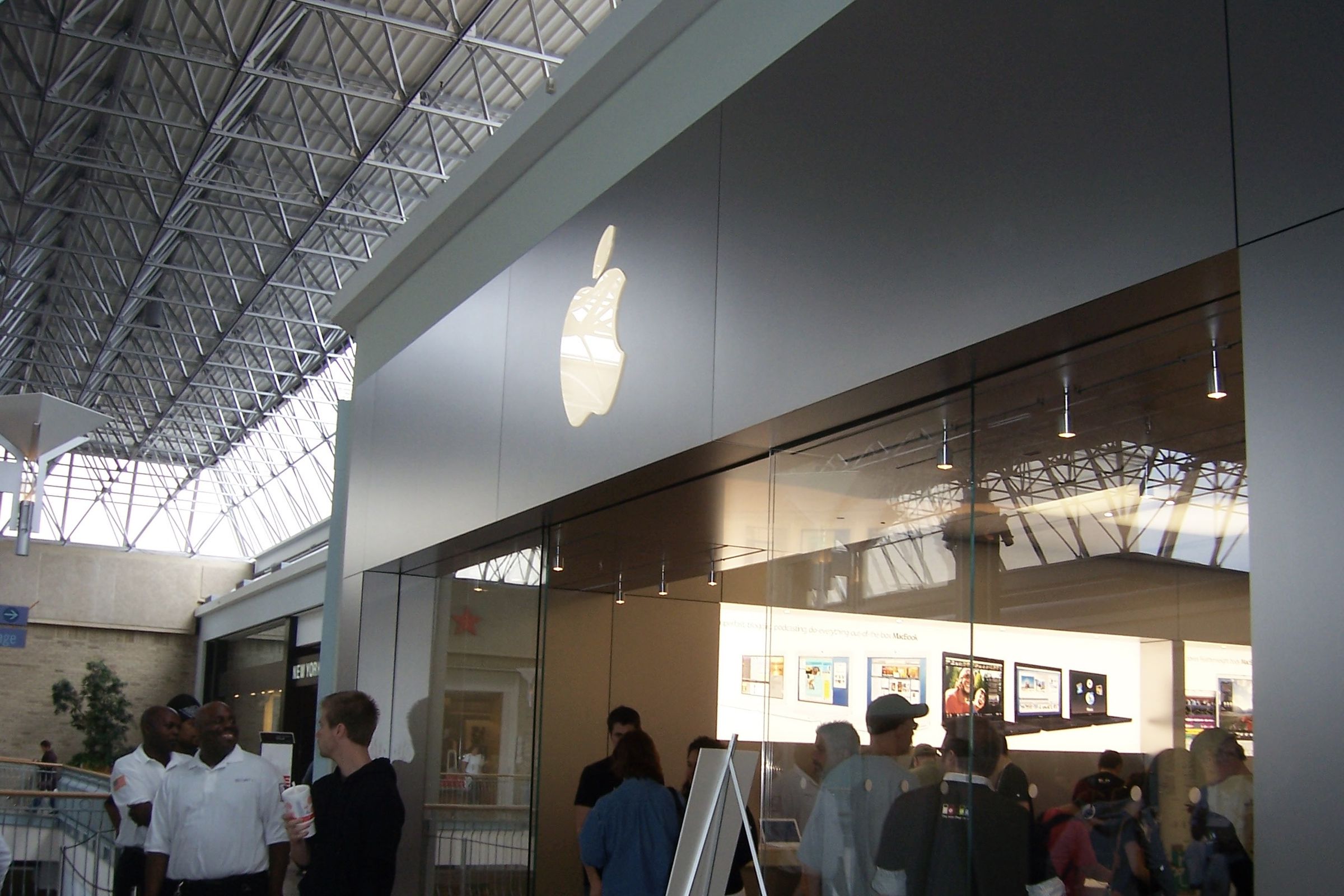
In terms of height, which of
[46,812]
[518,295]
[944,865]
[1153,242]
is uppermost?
[518,295]

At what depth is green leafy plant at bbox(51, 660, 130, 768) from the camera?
112ft

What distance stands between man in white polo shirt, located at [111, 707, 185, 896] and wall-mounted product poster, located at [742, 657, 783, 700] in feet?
11.3

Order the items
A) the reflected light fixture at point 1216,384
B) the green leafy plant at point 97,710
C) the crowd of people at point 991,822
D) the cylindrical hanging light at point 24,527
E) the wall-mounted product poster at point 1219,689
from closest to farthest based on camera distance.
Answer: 1. the reflected light fixture at point 1216,384
2. the wall-mounted product poster at point 1219,689
3. the crowd of people at point 991,822
4. the cylindrical hanging light at point 24,527
5. the green leafy plant at point 97,710

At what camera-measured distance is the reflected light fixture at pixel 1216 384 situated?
12.0 ft

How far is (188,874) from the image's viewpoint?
5.63 metres

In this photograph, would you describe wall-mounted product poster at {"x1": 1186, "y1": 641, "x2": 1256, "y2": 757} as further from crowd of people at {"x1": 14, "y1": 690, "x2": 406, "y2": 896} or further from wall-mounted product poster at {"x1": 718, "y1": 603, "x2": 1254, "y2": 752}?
crowd of people at {"x1": 14, "y1": 690, "x2": 406, "y2": 896}

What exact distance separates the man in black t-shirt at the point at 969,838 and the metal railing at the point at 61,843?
21.3 feet

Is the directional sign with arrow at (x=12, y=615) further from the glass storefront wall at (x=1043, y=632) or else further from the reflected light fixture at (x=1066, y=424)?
the reflected light fixture at (x=1066, y=424)

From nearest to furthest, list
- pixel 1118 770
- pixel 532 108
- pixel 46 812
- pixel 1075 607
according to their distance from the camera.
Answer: pixel 1118 770 → pixel 1075 607 → pixel 532 108 → pixel 46 812

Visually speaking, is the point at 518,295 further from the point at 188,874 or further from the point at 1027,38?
the point at 1027,38

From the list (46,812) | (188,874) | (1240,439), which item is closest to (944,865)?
(1240,439)

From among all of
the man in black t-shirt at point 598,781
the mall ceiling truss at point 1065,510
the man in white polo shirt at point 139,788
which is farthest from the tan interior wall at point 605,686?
the mall ceiling truss at point 1065,510

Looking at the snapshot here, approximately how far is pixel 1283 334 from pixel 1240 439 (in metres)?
1.16

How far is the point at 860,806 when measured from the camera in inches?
179
